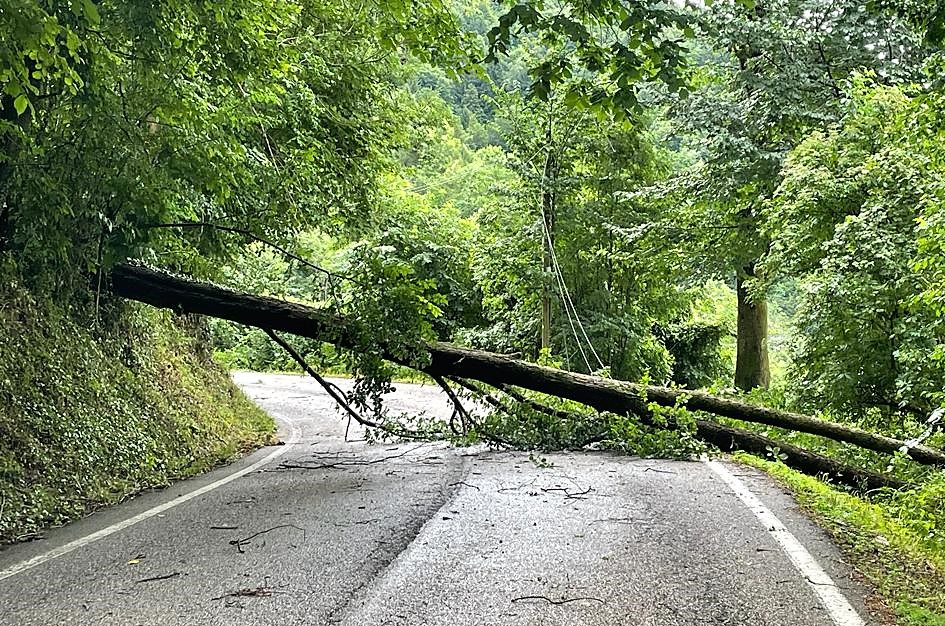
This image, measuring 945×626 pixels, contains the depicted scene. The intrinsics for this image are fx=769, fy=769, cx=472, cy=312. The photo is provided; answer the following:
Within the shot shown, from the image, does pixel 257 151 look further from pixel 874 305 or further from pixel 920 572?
pixel 874 305

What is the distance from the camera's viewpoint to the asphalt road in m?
3.96

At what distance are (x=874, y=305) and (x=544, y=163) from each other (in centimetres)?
1131

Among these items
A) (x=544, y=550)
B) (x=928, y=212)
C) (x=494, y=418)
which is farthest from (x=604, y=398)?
(x=544, y=550)

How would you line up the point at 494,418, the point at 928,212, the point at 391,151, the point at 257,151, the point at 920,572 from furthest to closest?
the point at 391,151
the point at 494,418
the point at 257,151
the point at 928,212
the point at 920,572

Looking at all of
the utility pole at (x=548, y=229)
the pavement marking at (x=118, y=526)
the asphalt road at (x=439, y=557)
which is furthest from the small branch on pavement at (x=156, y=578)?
the utility pole at (x=548, y=229)

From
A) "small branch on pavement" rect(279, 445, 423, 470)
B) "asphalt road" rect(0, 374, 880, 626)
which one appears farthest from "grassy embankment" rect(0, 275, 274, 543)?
"small branch on pavement" rect(279, 445, 423, 470)

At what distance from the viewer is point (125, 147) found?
7.17 meters

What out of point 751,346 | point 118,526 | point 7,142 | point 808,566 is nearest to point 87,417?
point 118,526

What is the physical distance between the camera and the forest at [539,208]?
6125 mm

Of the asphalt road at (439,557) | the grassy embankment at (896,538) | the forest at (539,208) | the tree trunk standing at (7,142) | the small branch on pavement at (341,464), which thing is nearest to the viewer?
the asphalt road at (439,557)

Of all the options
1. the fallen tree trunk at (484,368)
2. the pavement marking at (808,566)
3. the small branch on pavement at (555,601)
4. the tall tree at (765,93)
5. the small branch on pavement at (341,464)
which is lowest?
the small branch on pavement at (341,464)

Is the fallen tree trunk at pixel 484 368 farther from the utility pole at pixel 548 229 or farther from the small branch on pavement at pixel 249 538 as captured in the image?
the utility pole at pixel 548 229

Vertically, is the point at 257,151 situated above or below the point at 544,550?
above

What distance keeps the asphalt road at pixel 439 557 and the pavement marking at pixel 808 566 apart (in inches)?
0.7
